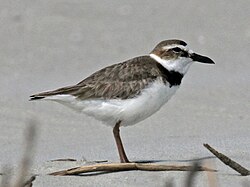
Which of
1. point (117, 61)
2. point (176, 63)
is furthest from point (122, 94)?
point (117, 61)

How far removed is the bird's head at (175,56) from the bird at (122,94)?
0.28ft

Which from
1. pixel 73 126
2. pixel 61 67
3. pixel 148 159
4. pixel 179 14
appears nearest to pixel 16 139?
pixel 73 126

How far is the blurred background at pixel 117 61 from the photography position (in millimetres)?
6438

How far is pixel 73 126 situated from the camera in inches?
281

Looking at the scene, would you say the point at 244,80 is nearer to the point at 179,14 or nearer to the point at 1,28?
the point at 179,14

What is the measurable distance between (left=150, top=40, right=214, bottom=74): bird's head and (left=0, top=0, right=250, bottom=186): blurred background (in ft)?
1.85

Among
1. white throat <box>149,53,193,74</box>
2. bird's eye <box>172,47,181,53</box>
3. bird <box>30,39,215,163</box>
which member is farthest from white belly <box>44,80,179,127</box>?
bird's eye <box>172,47,181,53</box>

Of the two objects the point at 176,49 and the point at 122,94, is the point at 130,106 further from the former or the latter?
the point at 176,49

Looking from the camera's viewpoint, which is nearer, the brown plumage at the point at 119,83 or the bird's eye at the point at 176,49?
the brown plumage at the point at 119,83

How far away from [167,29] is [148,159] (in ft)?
13.1

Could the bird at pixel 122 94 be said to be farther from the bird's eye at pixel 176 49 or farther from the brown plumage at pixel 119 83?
the bird's eye at pixel 176 49

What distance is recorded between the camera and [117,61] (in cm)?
876

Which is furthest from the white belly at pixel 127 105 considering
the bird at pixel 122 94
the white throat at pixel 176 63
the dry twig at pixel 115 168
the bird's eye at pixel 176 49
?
the dry twig at pixel 115 168

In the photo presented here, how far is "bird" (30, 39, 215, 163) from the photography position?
5.35 metres
